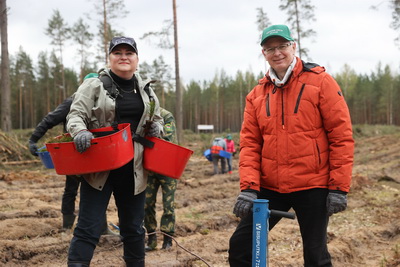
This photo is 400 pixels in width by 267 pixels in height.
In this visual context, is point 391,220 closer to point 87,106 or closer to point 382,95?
point 87,106

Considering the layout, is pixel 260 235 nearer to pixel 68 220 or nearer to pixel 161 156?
pixel 161 156

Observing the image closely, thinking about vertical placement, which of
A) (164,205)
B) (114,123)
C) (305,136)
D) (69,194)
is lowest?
(164,205)

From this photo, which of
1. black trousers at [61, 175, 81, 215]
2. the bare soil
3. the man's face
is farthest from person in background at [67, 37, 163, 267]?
black trousers at [61, 175, 81, 215]

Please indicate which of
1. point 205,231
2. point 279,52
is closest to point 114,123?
point 279,52

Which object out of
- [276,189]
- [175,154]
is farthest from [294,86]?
[175,154]

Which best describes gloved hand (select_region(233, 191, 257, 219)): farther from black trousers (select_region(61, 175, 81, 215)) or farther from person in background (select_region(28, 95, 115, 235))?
black trousers (select_region(61, 175, 81, 215))

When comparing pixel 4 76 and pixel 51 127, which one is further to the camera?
pixel 4 76

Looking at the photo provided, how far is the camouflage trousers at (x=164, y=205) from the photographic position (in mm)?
4414

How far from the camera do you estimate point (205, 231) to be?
5.40m

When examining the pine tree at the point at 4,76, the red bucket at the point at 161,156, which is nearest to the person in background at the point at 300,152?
the red bucket at the point at 161,156

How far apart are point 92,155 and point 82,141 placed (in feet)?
0.50

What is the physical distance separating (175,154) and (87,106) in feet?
2.58

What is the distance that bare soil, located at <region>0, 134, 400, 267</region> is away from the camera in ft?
13.4

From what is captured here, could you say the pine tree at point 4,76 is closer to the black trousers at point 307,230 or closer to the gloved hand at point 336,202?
the black trousers at point 307,230
